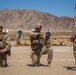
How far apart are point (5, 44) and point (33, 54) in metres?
1.39

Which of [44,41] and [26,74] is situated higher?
[44,41]

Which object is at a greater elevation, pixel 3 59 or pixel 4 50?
pixel 4 50

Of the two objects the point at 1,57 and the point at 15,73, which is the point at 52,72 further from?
the point at 1,57

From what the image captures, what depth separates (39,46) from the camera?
593 inches

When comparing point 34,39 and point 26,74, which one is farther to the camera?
point 34,39

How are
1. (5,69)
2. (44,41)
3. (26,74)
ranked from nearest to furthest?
(26,74) → (5,69) → (44,41)

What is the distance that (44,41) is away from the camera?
15055mm

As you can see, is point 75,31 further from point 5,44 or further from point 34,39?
point 5,44

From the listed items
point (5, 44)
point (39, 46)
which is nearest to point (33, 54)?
point (39, 46)

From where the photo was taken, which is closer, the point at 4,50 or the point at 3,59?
the point at 4,50

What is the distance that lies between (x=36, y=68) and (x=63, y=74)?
79.5 inches

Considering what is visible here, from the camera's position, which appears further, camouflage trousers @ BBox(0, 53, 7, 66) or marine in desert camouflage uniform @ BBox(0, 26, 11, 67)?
camouflage trousers @ BBox(0, 53, 7, 66)

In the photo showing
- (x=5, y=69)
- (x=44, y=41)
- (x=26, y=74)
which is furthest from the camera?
(x=44, y=41)

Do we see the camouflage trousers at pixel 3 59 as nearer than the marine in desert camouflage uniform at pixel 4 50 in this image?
No
